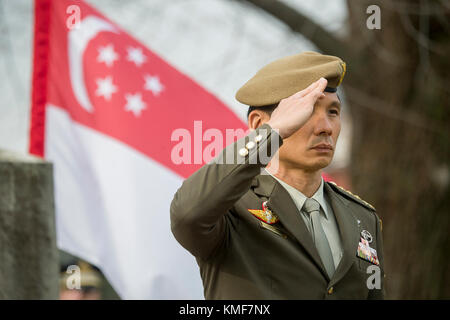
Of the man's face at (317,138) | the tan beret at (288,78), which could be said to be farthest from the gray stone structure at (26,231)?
the man's face at (317,138)

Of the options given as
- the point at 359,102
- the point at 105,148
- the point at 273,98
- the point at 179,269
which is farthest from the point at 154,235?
the point at 359,102

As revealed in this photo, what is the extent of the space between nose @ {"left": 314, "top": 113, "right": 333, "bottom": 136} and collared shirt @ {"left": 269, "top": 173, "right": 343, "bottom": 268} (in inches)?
8.6

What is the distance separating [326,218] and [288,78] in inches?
18.6

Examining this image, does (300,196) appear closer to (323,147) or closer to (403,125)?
(323,147)

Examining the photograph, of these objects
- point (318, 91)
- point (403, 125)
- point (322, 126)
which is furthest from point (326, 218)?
point (403, 125)

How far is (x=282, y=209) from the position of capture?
7.48 ft

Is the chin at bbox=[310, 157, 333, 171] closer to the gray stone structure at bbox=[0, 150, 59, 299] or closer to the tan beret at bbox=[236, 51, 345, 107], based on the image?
the tan beret at bbox=[236, 51, 345, 107]

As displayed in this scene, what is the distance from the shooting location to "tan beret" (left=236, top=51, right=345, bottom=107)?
2303mm

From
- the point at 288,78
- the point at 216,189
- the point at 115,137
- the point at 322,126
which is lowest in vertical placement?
the point at 216,189

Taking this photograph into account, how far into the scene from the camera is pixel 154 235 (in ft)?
13.0

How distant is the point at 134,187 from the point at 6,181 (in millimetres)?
1184

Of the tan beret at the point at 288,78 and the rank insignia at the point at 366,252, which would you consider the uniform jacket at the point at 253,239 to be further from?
the tan beret at the point at 288,78

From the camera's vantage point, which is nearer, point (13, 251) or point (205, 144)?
point (13, 251)
